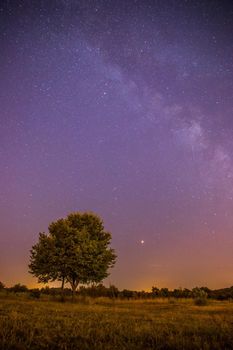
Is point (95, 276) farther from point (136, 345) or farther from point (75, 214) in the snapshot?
point (136, 345)

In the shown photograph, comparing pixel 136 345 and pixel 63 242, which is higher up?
pixel 63 242

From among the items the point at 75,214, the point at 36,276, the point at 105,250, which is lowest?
the point at 36,276

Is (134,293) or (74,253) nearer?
(74,253)

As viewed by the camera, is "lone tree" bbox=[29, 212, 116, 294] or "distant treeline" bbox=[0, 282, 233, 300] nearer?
"lone tree" bbox=[29, 212, 116, 294]

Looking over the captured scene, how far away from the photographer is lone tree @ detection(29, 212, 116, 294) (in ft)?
120

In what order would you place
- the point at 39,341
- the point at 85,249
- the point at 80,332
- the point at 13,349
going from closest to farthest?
the point at 13,349 < the point at 39,341 < the point at 80,332 < the point at 85,249

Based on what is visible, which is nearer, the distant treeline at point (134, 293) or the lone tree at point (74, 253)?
the lone tree at point (74, 253)

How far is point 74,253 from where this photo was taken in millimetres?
36594

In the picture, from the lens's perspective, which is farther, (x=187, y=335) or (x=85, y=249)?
(x=85, y=249)

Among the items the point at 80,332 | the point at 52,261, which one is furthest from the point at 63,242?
the point at 80,332

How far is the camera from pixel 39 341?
7.41 meters

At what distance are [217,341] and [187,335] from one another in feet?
3.89

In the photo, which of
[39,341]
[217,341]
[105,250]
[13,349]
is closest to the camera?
[13,349]

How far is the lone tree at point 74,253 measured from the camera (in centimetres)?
3666
